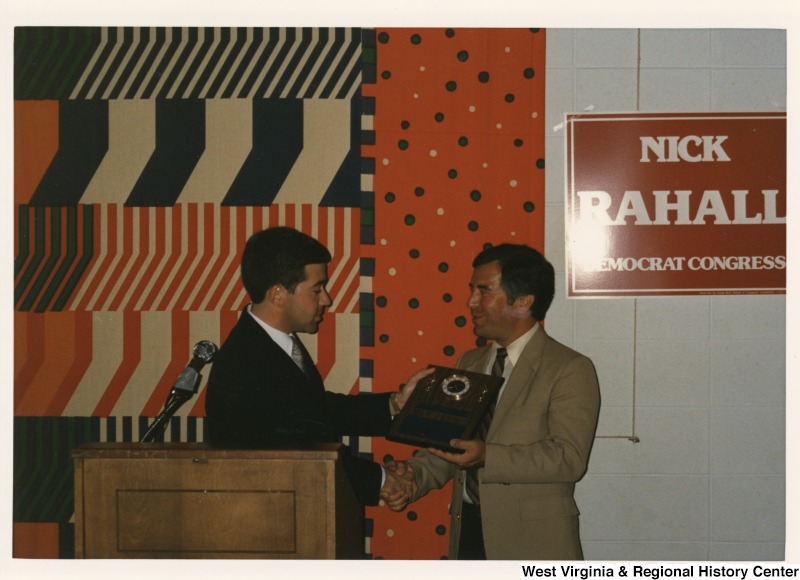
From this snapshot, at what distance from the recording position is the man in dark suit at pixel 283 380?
275cm

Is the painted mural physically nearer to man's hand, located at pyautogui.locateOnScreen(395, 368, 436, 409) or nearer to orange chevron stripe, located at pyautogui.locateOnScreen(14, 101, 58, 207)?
orange chevron stripe, located at pyautogui.locateOnScreen(14, 101, 58, 207)

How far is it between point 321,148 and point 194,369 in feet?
4.18

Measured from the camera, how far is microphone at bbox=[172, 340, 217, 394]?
9.40 feet

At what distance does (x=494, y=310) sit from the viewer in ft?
9.86

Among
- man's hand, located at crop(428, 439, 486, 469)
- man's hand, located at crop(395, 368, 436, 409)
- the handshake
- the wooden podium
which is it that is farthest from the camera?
man's hand, located at crop(395, 368, 436, 409)

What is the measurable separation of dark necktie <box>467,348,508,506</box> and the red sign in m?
0.72

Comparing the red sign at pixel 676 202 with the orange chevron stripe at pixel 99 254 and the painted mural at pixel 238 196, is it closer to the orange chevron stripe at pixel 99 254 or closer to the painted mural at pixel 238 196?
the painted mural at pixel 238 196

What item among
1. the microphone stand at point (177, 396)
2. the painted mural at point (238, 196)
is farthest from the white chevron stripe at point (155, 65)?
the microphone stand at point (177, 396)

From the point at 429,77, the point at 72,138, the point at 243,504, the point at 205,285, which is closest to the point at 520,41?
the point at 429,77

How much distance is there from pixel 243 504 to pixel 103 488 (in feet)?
1.40

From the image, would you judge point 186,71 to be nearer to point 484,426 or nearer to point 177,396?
point 177,396

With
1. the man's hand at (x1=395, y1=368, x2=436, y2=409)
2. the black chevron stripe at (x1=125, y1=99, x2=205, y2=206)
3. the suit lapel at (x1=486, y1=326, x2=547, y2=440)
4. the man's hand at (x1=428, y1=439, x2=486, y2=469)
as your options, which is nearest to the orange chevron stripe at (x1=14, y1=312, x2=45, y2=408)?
the black chevron stripe at (x1=125, y1=99, x2=205, y2=206)

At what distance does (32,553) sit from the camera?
359 centimetres

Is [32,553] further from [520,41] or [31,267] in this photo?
[520,41]
